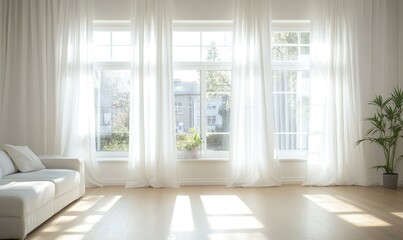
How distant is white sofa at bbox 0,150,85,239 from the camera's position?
3402 millimetres

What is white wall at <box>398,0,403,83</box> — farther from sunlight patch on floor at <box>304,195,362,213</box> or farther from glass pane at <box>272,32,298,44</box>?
sunlight patch on floor at <box>304,195,362,213</box>

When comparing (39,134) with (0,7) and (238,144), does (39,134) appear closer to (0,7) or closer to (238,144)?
(0,7)

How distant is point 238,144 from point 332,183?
1674mm

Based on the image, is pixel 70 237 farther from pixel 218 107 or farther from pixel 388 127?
pixel 388 127

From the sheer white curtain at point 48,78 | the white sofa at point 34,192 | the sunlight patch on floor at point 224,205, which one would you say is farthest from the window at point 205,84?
the white sofa at point 34,192

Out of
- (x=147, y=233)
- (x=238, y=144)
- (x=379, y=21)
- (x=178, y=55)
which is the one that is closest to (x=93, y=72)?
(x=178, y=55)

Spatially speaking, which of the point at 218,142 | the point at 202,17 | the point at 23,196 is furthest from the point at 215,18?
the point at 23,196

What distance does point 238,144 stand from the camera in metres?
6.32

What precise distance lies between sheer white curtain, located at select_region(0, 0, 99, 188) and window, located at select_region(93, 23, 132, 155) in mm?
468

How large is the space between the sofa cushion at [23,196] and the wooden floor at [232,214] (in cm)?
31

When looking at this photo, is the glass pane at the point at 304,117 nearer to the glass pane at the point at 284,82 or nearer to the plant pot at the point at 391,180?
the glass pane at the point at 284,82

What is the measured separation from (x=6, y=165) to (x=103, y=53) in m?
2.72

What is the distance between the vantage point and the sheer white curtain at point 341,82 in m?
6.34

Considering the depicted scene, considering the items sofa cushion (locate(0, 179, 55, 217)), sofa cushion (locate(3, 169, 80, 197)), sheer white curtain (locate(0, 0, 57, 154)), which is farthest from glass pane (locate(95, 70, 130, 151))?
sofa cushion (locate(0, 179, 55, 217))
